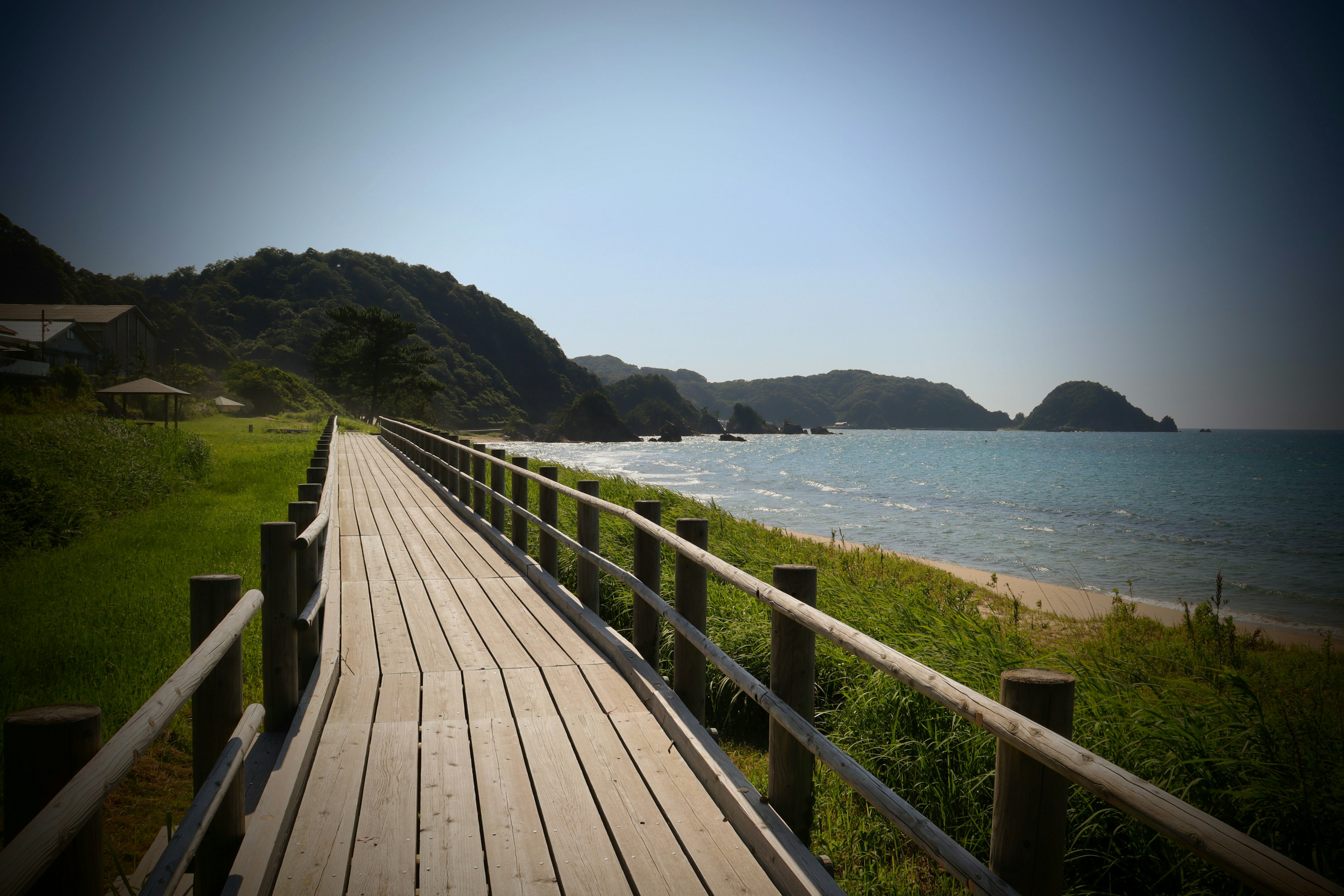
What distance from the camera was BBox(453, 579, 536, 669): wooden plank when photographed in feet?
15.6

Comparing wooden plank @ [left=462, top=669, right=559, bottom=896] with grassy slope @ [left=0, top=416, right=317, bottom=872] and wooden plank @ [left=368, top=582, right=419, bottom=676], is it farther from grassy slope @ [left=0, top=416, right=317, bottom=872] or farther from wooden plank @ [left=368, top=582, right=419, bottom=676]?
grassy slope @ [left=0, top=416, right=317, bottom=872]

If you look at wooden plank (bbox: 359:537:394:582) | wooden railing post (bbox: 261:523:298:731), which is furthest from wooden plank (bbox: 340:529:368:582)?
wooden railing post (bbox: 261:523:298:731)

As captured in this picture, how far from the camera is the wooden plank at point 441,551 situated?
7223mm

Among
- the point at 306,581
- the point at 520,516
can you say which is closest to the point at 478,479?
the point at 520,516

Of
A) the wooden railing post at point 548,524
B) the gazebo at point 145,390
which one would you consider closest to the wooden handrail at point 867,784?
the wooden railing post at point 548,524

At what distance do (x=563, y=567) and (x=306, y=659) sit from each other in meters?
3.90

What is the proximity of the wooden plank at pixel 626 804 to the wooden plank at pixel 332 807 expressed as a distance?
3.18 feet

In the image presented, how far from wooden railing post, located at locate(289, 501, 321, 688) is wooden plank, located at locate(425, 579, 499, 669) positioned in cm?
89

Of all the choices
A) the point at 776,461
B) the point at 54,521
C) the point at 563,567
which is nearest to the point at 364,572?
the point at 563,567

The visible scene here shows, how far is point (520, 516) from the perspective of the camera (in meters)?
7.69

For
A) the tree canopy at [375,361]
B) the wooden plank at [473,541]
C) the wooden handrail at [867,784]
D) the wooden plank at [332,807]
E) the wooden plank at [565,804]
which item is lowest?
the wooden plank at [332,807]

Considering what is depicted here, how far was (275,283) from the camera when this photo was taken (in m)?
113

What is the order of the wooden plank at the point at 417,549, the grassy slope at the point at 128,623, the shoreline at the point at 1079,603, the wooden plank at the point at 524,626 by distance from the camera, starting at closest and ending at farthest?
1. the grassy slope at the point at 128,623
2. the wooden plank at the point at 524,626
3. the wooden plank at the point at 417,549
4. the shoreline at the point at 1079,603

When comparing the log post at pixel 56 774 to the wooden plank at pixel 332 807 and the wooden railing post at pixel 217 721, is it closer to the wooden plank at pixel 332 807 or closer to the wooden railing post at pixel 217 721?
the wooden railing post at pixel 217 721
